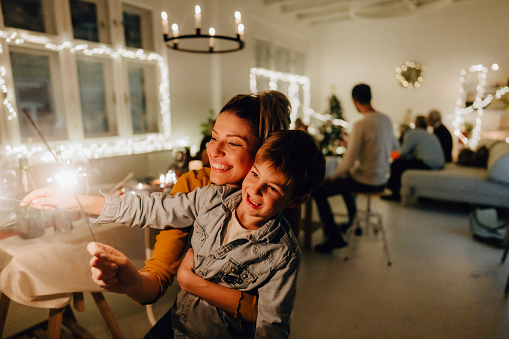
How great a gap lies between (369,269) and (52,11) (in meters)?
3.91

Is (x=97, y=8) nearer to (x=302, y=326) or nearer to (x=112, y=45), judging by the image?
(x=112, y=45)

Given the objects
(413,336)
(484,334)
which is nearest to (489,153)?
(484,334)

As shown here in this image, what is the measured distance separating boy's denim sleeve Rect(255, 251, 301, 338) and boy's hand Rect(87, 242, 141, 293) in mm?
334

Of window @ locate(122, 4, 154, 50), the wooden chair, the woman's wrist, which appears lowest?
the wooden chair

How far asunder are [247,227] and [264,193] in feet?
0.44

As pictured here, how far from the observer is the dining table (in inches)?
45.1

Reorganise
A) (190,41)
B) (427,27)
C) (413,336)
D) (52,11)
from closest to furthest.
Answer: (413,336) → (52,11) → (190,41) → (427,27)

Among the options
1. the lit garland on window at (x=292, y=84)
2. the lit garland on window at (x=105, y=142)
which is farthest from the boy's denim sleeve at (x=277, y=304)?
the lit garland on window at (x=292, y=84)

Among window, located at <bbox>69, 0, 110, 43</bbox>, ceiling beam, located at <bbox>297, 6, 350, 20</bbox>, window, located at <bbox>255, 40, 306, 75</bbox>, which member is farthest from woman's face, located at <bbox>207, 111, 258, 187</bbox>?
ceiling beam, located at <bbox>297, 6, 350, 20</bbox>

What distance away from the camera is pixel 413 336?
1.93m

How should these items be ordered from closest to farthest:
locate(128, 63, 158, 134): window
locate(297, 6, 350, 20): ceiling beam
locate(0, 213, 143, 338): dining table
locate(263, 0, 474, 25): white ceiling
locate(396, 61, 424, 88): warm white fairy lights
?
locate(0, 213, 143, 338): dining table, locate(128, 63, 158, 134): window, locate(263, 0, 474, 25): white ceiling, locate(297, 6, 350, 20): ceiling beam, locate(396, 61, 424, 88): warm white fairy lights

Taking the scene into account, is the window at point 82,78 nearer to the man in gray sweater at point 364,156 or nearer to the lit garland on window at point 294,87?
the lit garland on window at point 294,87

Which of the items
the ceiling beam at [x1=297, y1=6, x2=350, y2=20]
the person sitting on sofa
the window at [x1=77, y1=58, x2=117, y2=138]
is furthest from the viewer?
the ceiling beam at [x1=297, y1=6, x2=350, y2=20]

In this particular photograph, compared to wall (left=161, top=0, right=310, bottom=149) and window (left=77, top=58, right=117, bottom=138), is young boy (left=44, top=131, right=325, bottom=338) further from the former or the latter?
wall (left=161, top=0, right=310, bottom=149)
